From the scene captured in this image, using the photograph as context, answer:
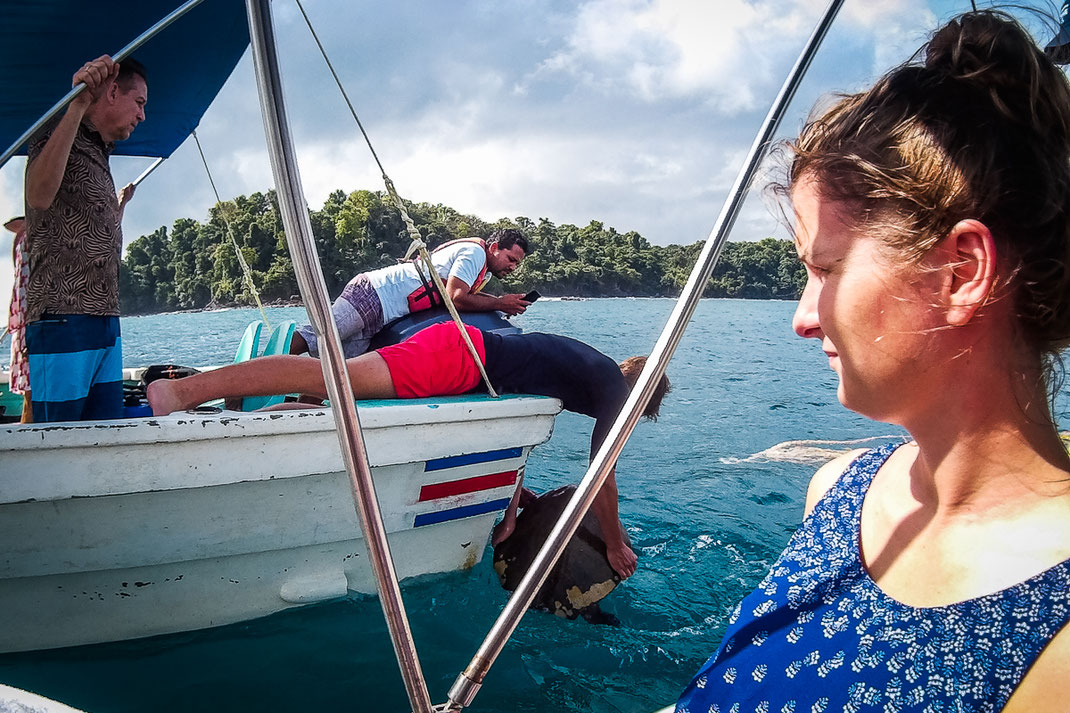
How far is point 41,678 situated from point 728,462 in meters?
5.71

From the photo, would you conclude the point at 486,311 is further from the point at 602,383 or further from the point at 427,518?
the point at 427,518

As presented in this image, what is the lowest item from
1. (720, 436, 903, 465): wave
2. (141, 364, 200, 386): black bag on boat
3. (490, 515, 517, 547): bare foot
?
(720, 436, 903, 465): wave

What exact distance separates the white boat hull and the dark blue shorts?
511mm

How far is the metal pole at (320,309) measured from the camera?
694mm

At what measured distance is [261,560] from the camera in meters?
2.81

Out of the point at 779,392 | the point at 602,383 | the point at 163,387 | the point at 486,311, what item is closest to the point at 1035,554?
the point at 602,383

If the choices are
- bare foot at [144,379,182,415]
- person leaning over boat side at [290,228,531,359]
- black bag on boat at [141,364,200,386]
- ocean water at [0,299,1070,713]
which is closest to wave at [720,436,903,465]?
ocean water at [0,299,1070,713]

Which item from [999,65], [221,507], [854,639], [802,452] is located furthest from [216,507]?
[802,452]

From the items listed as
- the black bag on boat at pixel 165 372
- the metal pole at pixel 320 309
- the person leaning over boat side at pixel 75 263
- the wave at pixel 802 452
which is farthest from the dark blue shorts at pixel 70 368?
the wave at pixel 802 452

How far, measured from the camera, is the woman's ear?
719 mm

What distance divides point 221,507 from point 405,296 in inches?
69.0

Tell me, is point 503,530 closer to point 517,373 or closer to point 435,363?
point 517,373

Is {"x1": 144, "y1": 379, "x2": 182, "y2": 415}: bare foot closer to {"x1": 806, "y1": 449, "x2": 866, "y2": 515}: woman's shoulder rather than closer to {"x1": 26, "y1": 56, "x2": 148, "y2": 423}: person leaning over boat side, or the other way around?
{"x1": 26, "y1": 56, "x2": 148, "y2": 423}: person leaning over boat side

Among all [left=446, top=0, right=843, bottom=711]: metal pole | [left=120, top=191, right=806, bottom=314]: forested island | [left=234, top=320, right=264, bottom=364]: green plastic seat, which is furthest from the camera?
[left=120, top=191, right=806, bottom=314]: forested island
